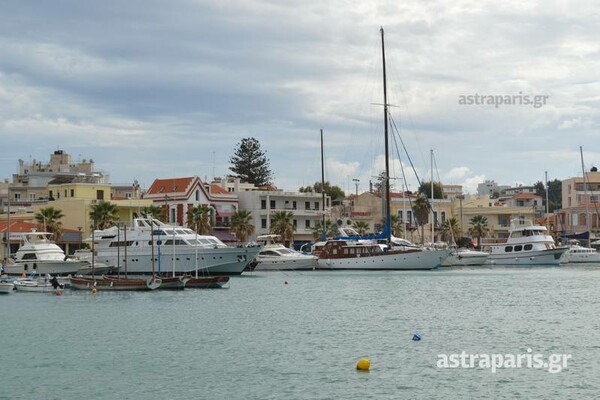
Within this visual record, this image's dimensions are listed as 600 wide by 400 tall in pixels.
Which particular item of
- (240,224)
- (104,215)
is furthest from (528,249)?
(104,215)

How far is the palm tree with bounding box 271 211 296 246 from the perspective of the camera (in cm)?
11000

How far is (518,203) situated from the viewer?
15550 centimetres

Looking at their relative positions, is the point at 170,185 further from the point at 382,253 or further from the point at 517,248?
the point at 517,248

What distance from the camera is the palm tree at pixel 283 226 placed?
110000mm

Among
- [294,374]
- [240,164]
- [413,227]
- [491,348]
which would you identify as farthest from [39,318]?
[240,164]

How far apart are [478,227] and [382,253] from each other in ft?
125

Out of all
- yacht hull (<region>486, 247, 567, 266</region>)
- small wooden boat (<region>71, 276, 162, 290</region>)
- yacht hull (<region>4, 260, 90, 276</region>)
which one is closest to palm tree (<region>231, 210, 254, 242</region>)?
yacht hull (<region>4, 260, 90, 276</region>)

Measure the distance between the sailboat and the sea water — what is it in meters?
21.8

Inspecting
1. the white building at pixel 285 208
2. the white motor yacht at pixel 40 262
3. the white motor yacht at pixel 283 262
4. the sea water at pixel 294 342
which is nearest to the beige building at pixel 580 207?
the white building at pixel 285 208

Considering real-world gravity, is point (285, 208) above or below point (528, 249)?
above

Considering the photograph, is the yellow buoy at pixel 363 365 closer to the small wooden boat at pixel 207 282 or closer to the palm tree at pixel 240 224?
the small wooden boat at pixel 207 282

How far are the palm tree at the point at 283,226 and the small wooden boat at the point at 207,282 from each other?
4178cm

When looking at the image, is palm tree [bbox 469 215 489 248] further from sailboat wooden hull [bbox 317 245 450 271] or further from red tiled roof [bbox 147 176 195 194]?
red tiled roof [bbox 147 176 195 194]

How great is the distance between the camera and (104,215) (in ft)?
319
